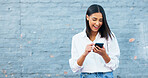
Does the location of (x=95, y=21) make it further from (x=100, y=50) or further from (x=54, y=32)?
(x=54, y=32)

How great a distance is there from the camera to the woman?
7.56 ft

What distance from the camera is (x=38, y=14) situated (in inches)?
187

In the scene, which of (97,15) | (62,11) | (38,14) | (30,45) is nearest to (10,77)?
(30,45)

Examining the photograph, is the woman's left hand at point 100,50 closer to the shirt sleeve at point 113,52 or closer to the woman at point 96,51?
the woman at point 96,51

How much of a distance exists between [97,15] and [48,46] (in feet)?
8.31

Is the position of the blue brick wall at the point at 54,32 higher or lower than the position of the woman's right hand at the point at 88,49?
lower

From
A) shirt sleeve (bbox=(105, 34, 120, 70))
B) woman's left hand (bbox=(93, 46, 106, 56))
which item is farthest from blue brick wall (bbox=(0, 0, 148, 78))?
woman's left hand (bbox=(93, 46, 106, 56))

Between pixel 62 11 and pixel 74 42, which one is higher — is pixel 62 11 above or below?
below

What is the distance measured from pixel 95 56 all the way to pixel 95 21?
346 millimetres

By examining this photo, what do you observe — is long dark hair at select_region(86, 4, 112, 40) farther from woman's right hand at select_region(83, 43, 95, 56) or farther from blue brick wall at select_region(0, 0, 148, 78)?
blue brick wall at select_region(0, 0, 148, 78)

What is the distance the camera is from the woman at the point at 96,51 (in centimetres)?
230

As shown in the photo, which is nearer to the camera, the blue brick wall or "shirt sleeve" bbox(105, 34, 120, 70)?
"shirt sleeve" bbox(105, 34, 120, 70)

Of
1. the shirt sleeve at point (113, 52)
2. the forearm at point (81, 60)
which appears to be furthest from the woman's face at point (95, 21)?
the forearm at point (81, 60)

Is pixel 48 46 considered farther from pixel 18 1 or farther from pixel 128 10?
pixel 128 10
